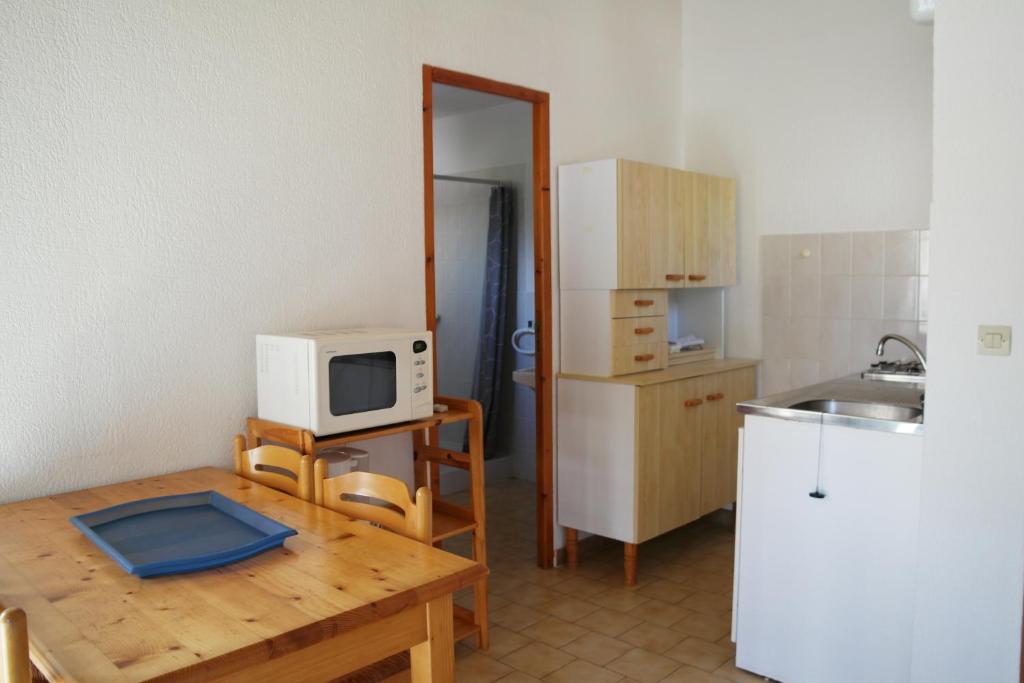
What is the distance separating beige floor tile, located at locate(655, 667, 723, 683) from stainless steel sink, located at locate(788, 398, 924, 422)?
93 centimetres

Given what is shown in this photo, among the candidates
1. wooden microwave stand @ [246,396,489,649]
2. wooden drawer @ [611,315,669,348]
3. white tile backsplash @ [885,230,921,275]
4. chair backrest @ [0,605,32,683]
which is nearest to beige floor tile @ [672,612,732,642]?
wooden microwave stand @ [246,396,489,649]

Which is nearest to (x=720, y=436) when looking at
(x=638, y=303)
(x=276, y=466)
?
(x=638, y=303)

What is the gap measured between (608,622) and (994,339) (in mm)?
1691

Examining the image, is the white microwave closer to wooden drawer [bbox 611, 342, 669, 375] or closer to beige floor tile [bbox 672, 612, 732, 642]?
wooden drawer [bbox 611, 342, 669, 375]

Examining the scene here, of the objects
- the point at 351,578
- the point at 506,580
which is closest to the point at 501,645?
the point at 506,580

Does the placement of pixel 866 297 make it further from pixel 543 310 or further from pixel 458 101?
pixel 458 101

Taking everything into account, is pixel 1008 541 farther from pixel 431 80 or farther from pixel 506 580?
pixel 431 80

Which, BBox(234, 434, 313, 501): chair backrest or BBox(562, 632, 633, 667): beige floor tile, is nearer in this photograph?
BBox(234, 434, 313, 501): chair backrest

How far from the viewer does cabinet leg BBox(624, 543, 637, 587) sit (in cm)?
342

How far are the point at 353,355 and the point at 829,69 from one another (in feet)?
9.07

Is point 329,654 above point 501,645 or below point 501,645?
above

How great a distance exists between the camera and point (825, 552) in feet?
7.98

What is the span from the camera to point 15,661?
112 centimetres

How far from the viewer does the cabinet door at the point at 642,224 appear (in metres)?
3.44
